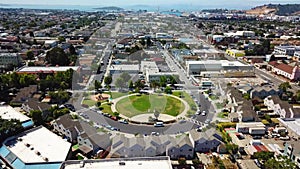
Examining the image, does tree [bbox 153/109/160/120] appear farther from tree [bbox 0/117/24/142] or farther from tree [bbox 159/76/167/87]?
tree [bbox 0/117/24/142]

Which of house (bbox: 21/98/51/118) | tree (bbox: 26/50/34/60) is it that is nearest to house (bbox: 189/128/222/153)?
house (bbox: 21/98/51/118)

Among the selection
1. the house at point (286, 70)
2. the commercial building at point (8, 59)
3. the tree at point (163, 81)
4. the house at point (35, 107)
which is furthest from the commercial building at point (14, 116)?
the house at point (286, 70)

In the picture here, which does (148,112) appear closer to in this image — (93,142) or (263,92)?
(93,142)

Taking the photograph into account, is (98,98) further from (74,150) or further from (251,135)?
(251,135)

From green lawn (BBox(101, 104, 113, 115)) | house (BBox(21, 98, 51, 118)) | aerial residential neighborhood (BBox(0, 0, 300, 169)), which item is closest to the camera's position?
aerial residential neighborhood (BBox(0, 0, 300, 169))

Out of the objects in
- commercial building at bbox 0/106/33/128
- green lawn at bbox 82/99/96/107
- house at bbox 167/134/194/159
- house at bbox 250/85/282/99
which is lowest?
house at bbox 167/134/194/159

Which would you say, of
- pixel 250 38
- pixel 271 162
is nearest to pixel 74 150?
pixel 271 162

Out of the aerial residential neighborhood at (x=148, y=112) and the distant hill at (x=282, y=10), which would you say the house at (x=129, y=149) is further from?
the distant hill at (x=282, y=10)

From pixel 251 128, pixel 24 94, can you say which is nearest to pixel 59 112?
pixel 24 94
